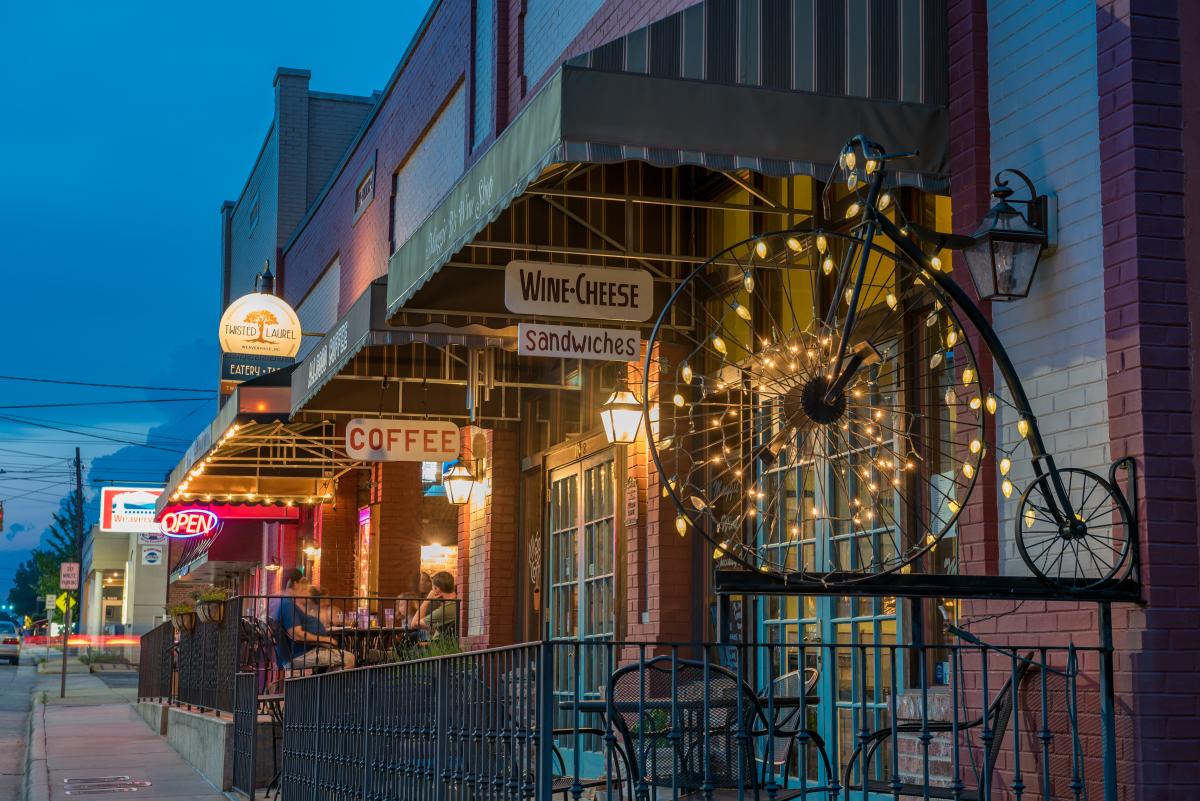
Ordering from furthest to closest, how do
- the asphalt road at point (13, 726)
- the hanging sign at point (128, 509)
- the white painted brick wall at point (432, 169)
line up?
the hanging sign at point (128, 509), the white painted brick wall at point (432, 169), the asphalt road at point (13, 726)

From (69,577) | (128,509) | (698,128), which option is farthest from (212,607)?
(128,509)

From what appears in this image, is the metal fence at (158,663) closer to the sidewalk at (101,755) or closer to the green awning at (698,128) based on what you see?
the sidewalk at (101,755)

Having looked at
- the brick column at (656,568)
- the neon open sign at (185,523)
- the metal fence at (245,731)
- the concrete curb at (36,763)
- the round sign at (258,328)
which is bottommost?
the concrete curb at (36,763)

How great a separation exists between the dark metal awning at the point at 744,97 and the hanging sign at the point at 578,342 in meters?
1.91

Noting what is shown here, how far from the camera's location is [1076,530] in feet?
18.7

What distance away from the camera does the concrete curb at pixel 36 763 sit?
12.1 metres

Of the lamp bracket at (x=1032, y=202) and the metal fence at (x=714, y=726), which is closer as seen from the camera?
the metal fence at (x=714, y=726)

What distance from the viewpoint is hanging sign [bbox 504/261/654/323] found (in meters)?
8.75

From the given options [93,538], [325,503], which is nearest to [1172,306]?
[325,503]

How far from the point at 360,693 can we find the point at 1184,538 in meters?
4.18

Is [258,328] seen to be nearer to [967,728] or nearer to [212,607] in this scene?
[212,607]

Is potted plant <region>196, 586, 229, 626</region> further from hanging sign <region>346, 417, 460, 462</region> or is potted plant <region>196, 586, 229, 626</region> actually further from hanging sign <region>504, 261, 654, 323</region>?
hanging sign <region>504, 261, 654, 323</region>

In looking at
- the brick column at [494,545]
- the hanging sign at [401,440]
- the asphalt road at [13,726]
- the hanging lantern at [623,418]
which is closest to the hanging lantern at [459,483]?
the brick column at [494,545]

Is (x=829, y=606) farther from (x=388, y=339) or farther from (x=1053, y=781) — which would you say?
(x=388, y=339)
